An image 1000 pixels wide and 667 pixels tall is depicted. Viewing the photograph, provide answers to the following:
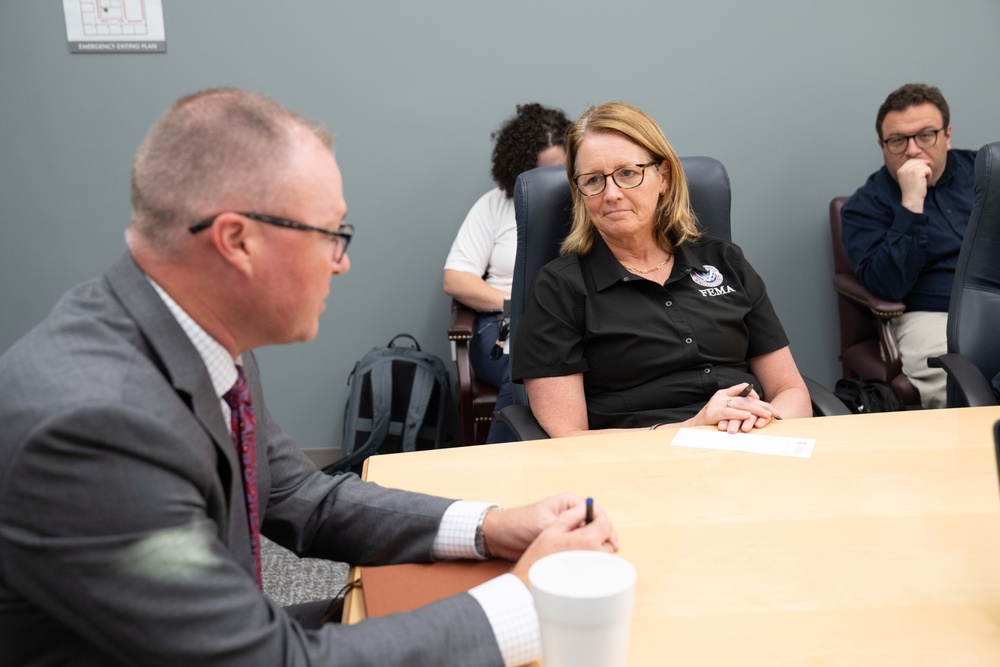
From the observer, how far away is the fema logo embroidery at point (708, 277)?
196cm

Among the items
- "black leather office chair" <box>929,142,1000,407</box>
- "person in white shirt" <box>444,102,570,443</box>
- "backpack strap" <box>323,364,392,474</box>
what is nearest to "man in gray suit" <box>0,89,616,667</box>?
"black leather office chair" <box>929,142,1000,407</box>

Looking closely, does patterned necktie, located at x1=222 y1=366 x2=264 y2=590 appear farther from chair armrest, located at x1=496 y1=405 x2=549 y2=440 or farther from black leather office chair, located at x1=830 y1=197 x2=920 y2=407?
black leather office chair, located at x1=830 y1=197 x2=920 y2=407

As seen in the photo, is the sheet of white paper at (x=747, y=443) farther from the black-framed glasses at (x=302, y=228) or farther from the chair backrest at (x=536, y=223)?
the black-framed glasses at (x=302, y=228)

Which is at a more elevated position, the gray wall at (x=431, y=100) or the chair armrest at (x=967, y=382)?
the gray wall at (x=431, y=100)

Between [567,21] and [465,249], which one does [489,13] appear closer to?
[567,21]

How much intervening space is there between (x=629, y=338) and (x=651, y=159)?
1.35ft

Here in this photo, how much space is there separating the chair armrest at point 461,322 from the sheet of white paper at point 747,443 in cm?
128

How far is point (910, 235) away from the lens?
270cm

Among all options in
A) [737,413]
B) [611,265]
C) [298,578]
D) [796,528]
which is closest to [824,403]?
[737,413]

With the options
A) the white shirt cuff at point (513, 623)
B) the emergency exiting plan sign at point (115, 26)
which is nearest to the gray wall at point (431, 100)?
the emergency exiting plan sign at point (115, 26)

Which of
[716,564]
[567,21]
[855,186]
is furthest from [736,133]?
[716,564]

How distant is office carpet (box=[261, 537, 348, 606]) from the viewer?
235 centimetres

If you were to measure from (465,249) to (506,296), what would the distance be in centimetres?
23

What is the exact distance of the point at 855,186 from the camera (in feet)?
10.5
